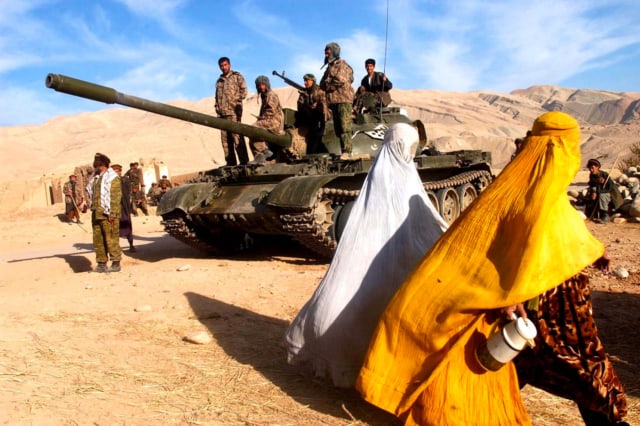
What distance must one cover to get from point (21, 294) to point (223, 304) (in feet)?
9.07

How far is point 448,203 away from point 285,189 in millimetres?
3658

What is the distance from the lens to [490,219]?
2.52 m

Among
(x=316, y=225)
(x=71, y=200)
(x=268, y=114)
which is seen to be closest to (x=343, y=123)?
(x=268, y=114)

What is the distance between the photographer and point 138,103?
687 centimetres

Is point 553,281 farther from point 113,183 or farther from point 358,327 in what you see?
point 113,183

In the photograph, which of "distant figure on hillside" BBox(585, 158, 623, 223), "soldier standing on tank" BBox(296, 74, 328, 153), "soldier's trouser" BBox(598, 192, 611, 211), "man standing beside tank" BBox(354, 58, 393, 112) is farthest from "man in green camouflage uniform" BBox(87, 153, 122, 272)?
"soldier's trouser" BBox(598, 192, 611, 211)

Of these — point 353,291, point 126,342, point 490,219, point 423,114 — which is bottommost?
point 126,342

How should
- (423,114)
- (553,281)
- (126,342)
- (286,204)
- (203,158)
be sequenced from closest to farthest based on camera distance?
(553,281)
(126,342)
(286,204)
(203,158)
(423,114)

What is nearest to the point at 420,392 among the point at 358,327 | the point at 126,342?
the point at 358,327

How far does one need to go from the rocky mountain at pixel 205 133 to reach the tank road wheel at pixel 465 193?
12255 mm

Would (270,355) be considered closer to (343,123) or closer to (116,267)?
(116,267)

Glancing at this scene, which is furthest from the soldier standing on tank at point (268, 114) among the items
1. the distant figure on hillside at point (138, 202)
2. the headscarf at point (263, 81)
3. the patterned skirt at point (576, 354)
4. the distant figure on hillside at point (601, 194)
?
the distant figure on hillside at point (138, 202)

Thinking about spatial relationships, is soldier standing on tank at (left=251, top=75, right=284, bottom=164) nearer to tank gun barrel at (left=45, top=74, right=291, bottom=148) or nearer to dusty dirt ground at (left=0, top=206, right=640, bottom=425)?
tank gun barrel at (left=45, top=74, right=291, bottom=148)

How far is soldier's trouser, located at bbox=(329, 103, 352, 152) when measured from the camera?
887cm
